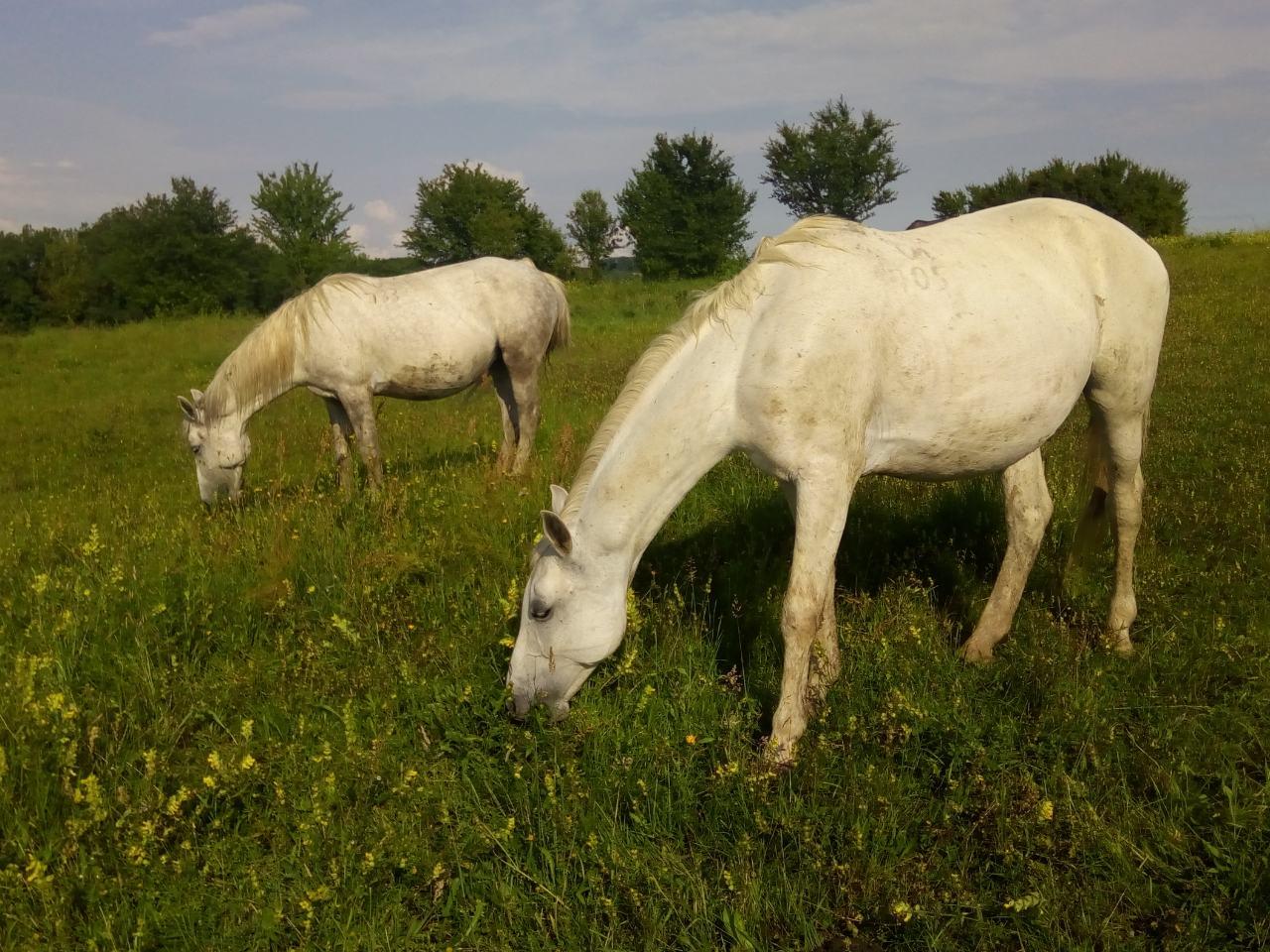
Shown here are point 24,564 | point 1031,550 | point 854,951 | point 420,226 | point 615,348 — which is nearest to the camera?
A: point 854,951

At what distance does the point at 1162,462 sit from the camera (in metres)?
6.41

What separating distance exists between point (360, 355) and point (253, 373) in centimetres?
95

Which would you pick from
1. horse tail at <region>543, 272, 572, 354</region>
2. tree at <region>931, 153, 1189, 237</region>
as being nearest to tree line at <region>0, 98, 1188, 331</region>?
tree at <region>931, 153, 1189, 237</region>

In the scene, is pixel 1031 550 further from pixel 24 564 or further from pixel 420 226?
pixel 420 226

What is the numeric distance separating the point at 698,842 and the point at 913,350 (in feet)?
6.75

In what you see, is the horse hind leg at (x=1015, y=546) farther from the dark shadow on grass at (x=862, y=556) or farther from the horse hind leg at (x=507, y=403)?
the horse hind leg at (x=507, y=403)

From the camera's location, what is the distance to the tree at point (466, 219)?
162 ft

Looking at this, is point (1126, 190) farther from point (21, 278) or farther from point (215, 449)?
point (21, 278)

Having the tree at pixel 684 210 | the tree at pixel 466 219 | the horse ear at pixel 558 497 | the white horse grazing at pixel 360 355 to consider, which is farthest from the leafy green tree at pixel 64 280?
the horse ear at pixel 558 497

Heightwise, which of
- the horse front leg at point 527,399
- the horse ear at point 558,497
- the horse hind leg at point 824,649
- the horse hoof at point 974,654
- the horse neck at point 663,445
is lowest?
the horse hoof at point 974,654

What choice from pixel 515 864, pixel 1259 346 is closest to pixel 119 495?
pixel 515 864

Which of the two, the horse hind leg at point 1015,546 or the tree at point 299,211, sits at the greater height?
the tree at point 299,211

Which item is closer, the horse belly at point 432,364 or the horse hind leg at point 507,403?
the horse belly at point 432,364

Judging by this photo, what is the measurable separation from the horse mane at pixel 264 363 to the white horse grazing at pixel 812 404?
4.78 meters
